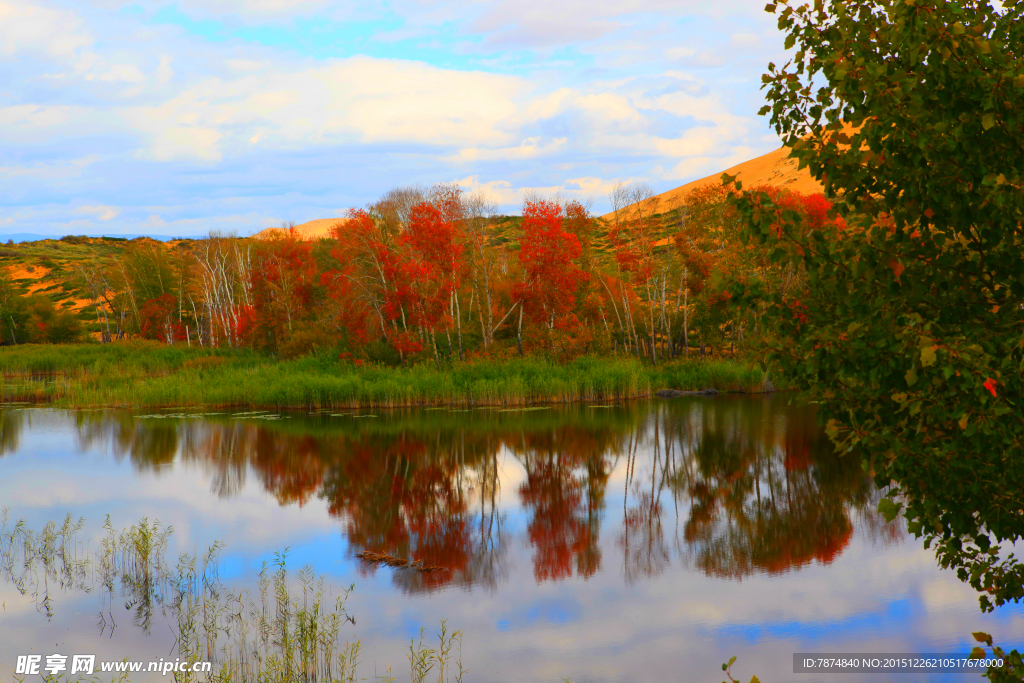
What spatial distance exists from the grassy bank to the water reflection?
174cm

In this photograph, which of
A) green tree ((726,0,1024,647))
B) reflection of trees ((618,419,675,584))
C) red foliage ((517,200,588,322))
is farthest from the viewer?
red foliage ((517,200,588,322))

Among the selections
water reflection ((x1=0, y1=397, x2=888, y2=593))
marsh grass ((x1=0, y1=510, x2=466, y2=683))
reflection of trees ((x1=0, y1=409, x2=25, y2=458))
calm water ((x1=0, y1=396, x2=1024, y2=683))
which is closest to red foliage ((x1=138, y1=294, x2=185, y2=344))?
reflection of trees ((x1=0, y1=409, x2=25, y2=458))

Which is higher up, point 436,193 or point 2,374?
point 436,193

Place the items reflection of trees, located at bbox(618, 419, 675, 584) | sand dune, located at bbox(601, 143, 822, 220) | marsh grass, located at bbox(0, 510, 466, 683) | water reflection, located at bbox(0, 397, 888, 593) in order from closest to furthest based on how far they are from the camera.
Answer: marsh grass, located at bbox(0, 510, 466, 683)
reflection of trees, located at bbox(618, 419, 675, 584)
water reflection, located at bbox(0, 397, 888, 593)
sand dune, located at bbox(601, 143, 822, 220)

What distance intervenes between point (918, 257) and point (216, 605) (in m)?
7.62

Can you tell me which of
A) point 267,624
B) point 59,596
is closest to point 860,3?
point 267,624

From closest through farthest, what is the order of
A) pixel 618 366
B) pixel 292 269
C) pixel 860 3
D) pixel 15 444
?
1. pixel 860 3
2. pixel 15 444
3. pixel 618 366
4. pixel 292 269

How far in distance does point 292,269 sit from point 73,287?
137 feet

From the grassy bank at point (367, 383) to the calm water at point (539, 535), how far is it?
3261 mm

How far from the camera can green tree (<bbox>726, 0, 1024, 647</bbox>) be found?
9.25 feet

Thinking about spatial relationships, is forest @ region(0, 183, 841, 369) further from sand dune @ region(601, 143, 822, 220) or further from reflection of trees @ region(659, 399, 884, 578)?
sand dune @ region(601, 143, 822, 220)

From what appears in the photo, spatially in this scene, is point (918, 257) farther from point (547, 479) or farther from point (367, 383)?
point (367, 383)

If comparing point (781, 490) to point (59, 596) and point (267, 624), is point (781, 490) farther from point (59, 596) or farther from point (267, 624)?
point (59, 596)

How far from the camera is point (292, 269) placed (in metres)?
36.7
